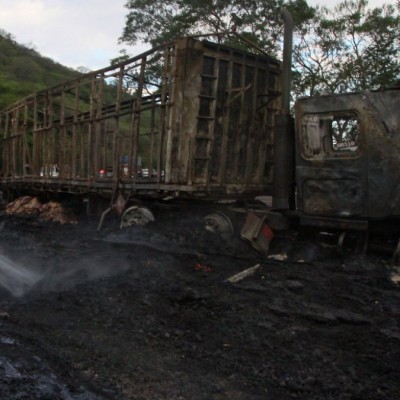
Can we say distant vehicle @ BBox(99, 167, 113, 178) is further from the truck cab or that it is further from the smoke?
the truck cab

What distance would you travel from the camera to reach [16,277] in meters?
5.70

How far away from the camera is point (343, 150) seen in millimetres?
6215

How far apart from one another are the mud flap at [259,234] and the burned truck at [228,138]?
72mm

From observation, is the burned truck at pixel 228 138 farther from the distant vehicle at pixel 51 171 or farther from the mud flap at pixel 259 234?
the distant vehicle at pixel 51 171

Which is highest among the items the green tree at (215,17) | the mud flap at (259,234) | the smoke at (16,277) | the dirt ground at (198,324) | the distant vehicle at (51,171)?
the green tree at (215,17)

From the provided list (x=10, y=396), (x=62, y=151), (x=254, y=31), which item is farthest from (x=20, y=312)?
(x=254, y=31)

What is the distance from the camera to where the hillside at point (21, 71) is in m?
30.6

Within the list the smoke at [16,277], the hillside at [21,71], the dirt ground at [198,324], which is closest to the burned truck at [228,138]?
the dirt ground at [198,324]

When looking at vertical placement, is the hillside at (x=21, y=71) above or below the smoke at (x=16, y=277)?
above

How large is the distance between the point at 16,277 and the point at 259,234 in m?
3.09

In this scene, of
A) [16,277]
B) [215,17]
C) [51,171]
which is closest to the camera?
[16,277]

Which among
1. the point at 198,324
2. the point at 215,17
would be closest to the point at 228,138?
the point at 198,324

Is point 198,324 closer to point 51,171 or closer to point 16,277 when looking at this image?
point 16,277

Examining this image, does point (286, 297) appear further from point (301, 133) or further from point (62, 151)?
point (62, 151)
